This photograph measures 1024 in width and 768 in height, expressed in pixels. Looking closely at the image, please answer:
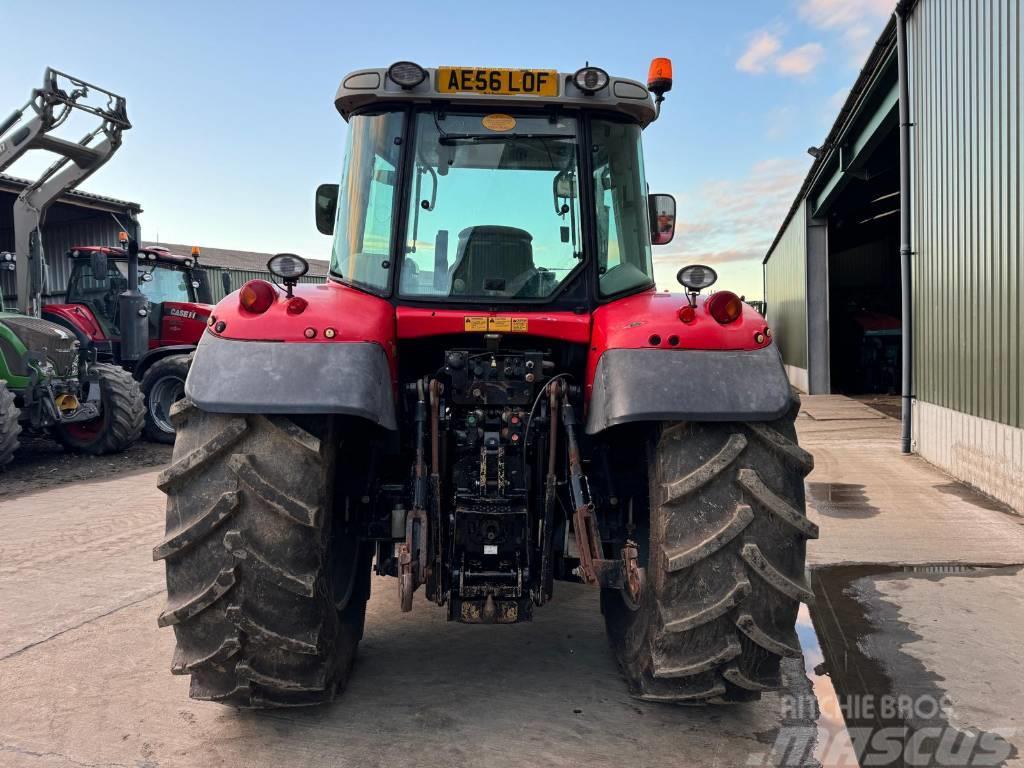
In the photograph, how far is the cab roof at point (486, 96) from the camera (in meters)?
3.54

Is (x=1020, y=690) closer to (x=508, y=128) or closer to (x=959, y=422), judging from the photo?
(x=508, y=128)

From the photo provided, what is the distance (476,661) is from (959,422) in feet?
22.1

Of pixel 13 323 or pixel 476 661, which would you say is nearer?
pixel 476 661

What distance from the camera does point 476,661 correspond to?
3762 millimetres

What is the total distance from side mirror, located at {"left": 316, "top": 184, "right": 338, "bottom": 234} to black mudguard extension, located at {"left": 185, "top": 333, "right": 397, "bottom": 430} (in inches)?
51.1

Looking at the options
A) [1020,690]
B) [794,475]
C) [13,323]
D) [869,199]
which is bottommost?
[1020,690]

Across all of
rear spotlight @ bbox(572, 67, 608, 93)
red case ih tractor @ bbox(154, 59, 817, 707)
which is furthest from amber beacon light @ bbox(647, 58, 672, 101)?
rear spotlight @ bbox(572, 67, 608, 93)

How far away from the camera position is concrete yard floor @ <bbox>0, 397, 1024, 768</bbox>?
2941mm

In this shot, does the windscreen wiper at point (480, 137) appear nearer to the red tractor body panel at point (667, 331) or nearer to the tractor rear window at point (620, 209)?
the tractor rear window at point (620, 209)

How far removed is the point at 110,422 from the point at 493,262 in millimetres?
8444

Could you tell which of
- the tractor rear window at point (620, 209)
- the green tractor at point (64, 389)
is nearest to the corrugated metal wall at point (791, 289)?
the green tractor at point (64, 389)

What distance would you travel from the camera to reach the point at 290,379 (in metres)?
2.90

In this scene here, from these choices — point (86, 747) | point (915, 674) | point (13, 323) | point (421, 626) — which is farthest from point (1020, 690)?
point (13, 323)

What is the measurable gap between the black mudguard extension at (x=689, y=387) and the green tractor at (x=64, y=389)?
821 centimetres
